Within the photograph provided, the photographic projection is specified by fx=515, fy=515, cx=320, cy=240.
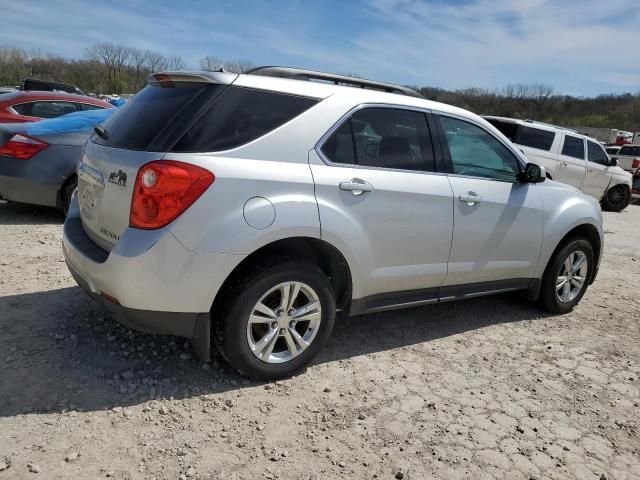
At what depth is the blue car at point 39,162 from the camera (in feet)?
19.8

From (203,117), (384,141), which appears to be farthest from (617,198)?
(203,117)

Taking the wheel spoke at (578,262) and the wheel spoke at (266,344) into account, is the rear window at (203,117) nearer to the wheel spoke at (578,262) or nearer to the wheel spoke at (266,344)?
the wheel spoke at (266,344)

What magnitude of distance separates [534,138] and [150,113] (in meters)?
9.79

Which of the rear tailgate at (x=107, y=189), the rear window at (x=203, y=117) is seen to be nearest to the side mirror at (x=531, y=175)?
the rear window at (x=203, y=117)

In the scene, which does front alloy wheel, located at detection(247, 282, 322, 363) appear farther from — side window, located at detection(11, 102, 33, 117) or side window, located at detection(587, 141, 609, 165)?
side window, located at detection(587, 141, 609, 165)

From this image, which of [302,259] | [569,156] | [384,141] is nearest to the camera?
[302,259]

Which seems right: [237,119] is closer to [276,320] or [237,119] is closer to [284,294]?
[284,294]

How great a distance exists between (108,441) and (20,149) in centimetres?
477

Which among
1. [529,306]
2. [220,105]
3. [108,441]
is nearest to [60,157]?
[220,105]

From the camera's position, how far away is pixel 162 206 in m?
2.63

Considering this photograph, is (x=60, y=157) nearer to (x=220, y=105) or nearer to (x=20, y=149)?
(x=20, y=149)

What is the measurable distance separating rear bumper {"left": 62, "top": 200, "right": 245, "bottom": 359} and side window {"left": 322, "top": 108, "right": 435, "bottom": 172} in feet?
3.32

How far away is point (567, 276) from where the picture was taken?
491 centimetres

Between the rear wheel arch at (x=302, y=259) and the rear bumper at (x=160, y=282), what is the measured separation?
5.3 inches
